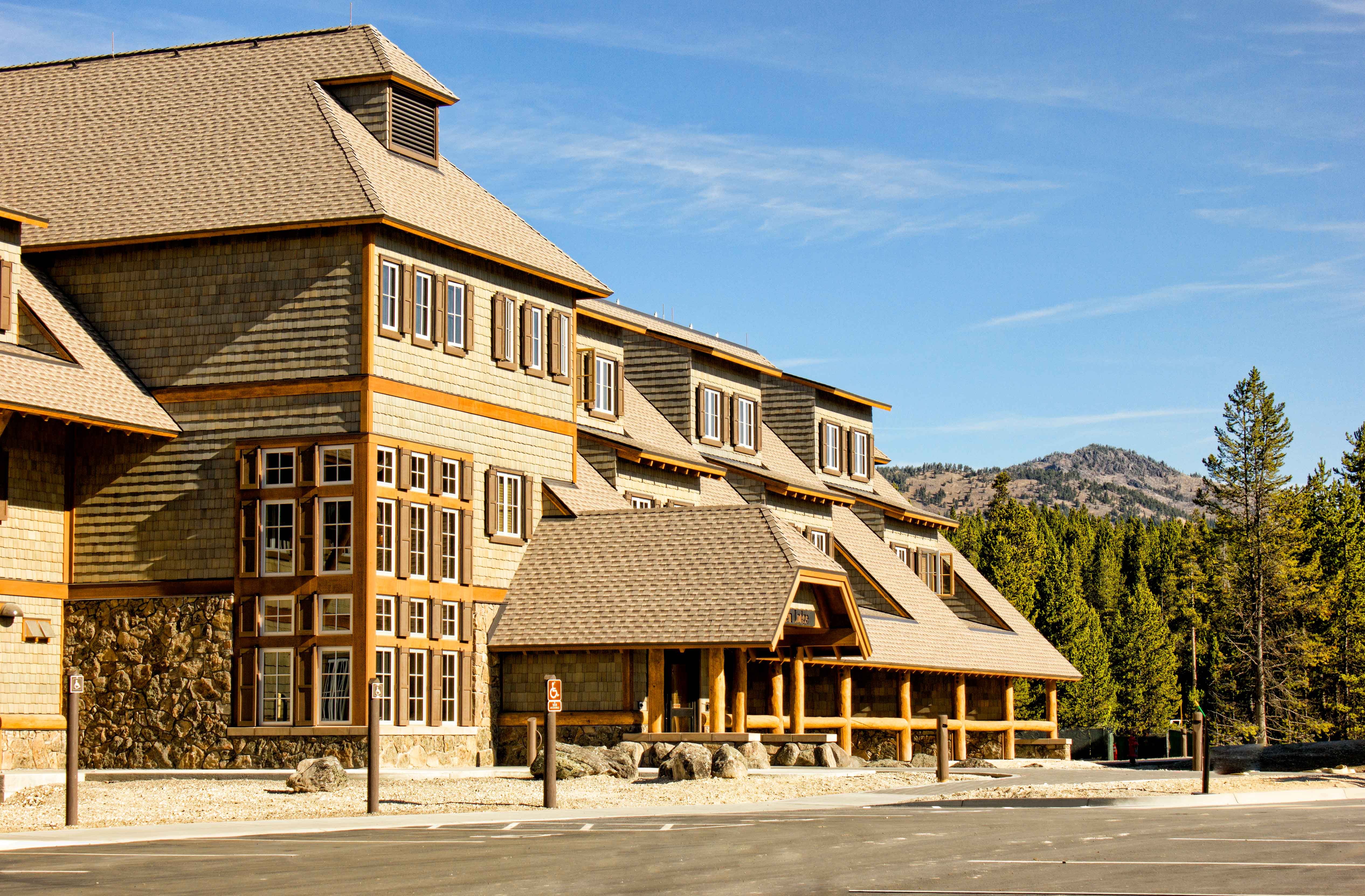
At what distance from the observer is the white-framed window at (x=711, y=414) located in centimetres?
4956

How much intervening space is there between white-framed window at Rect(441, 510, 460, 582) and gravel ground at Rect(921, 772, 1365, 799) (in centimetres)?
1156

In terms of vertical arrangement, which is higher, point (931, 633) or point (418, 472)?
point (418, 472)

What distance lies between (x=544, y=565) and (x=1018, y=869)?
22.0 m

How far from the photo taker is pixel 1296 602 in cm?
8081

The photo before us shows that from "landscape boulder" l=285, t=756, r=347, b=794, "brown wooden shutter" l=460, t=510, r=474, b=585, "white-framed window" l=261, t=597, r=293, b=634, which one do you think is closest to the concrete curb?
"landscape boulder" l=285, t=756, r=347, b=794

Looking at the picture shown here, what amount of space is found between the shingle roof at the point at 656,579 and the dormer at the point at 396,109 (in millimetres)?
9236

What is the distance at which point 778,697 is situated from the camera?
4209 centimetres

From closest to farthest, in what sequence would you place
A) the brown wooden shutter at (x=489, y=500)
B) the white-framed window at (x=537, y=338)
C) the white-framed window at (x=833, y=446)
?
1. the brown wooden shutter at (x=489, y=500)
2. the white-framed window at (x=537, y=338)
3. the white-framed window at (x=833, y=446)

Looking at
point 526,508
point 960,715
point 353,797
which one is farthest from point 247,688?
point 960,715

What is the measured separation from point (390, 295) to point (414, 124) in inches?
255

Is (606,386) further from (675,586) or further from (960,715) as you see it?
(960,715)

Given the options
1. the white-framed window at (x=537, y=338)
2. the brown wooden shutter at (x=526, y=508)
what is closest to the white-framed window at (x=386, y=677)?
the brown wooden shutter at (x=526, y=508)

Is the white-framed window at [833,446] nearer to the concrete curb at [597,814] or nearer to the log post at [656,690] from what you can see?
the log post at [656,690]

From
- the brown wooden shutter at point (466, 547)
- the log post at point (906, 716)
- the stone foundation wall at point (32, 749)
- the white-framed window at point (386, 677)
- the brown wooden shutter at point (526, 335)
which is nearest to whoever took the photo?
the stone foundation wall at point (32, 749)
